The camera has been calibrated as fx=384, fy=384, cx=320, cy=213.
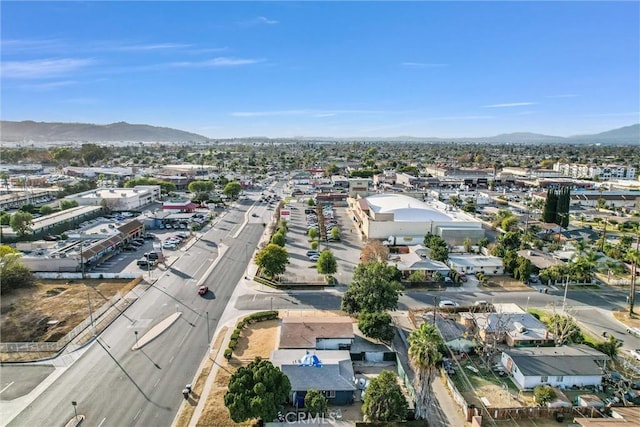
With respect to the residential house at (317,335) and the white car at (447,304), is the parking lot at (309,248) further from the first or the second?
the residential house at (317,335)

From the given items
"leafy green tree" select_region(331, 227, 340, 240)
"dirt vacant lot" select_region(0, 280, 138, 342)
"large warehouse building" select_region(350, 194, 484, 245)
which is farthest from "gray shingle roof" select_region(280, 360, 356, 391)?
"leafy green tree" select_region(331, 227, 340, 240)

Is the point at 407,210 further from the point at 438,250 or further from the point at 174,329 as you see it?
the point at 174,329

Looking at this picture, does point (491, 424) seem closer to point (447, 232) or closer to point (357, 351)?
point (357, 351)

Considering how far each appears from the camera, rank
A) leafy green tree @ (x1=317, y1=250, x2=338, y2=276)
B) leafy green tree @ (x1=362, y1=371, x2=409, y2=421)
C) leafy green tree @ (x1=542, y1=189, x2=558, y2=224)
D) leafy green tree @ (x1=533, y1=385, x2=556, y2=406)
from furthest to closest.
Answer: leafy green tree @ (x1=542, y1=189, x2=558, y2=224) < leafy green tree @ (x1=317, y1=250, x2=338, y2=276) < leafy green tree @ (x1=533, y1=385, x2=556, y2=406) < leafy green tree @ (x1=362, y1=371, x2=409, y2=421)

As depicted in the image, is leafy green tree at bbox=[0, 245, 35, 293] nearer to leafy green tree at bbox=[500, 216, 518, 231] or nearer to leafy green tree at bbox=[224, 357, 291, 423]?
leafy green tree at bbox=[224, 357, 291, 423]

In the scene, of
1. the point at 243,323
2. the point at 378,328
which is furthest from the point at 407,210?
the point at 243,323
